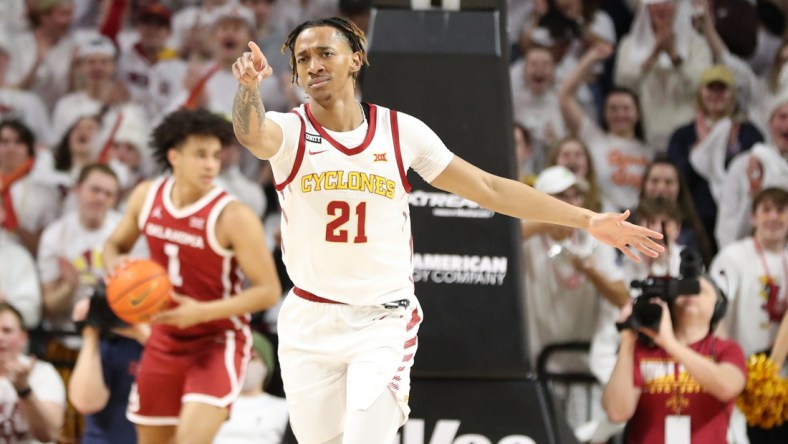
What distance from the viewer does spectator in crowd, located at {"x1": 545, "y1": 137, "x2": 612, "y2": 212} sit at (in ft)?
25.6

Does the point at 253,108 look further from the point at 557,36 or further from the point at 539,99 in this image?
the point at 557,36

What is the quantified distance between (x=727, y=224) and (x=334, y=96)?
421 cm

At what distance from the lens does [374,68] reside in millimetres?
5934

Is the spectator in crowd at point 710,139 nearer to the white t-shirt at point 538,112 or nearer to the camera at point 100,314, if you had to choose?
the white t-shirt at point 538,112

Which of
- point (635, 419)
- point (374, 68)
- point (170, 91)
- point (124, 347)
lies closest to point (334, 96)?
point (374, 68)

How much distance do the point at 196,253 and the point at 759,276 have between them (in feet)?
10.6

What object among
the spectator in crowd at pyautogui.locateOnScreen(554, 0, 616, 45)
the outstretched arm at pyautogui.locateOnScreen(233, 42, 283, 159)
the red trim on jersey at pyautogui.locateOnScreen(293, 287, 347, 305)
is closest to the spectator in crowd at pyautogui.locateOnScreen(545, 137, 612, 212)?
the spectator in crowd at pyautogui.locateOnScreen(554, 0, 616, 45)

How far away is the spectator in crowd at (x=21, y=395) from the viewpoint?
6848 millimetres

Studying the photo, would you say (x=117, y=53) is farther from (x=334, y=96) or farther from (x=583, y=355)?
(x=334, y=96)

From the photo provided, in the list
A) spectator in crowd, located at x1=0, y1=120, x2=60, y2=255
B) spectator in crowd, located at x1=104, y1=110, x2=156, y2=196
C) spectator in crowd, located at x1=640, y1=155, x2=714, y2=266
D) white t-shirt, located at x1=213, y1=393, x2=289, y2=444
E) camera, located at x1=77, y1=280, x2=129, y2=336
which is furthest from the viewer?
spectator in crowd, located at x1=104, y1=110, x2=156, y2=196

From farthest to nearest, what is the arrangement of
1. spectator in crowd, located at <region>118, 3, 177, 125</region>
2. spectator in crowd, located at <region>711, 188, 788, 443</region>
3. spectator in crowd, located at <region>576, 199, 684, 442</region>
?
spectator in crowd, located at <region>118, 3, 177, 125</region> < spectator in crowd, located at <region>711, 188, 788, 443</region> < spectator in crowd, located at <region>576, 199, 684, 442</region>

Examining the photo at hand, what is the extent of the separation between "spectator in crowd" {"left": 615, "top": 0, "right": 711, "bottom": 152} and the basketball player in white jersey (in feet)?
14.4

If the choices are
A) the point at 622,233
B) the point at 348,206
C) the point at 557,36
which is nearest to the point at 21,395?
the point at 348,206

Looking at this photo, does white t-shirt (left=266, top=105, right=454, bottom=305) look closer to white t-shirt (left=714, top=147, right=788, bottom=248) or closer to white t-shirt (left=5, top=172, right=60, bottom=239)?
white t-shirt (left=714, top=147, right=788, bottom=248)
